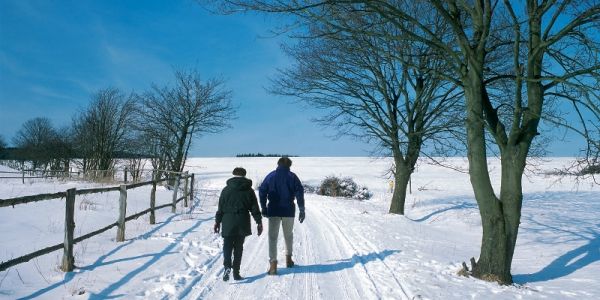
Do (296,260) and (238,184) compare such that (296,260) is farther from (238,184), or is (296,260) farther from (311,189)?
(311,189)

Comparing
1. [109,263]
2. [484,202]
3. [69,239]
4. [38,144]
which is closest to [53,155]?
[38,144]

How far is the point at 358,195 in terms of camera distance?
107ft

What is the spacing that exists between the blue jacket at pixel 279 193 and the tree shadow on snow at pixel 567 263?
13.5 feet

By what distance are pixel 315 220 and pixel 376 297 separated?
917 centimetres

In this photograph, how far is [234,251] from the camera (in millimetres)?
6922

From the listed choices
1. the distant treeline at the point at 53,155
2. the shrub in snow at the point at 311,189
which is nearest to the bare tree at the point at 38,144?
the distant treeline at the point at 53,155

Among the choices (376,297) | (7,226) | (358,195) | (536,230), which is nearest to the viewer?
(376,297)

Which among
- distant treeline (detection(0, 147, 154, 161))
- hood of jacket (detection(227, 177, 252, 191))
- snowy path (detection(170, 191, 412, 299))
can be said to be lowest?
snowy path (detection(170, 191, 412, 299))

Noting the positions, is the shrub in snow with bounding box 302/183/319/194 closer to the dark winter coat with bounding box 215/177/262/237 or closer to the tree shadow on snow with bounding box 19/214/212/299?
the tree shadow on snow with bounding box 19/214/212/299

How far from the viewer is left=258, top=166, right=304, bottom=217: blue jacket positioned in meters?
7.70

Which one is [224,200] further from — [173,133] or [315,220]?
[173,133]

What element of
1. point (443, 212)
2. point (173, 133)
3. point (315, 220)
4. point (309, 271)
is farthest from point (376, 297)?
point (173, 133)

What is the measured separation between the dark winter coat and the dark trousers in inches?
3.6

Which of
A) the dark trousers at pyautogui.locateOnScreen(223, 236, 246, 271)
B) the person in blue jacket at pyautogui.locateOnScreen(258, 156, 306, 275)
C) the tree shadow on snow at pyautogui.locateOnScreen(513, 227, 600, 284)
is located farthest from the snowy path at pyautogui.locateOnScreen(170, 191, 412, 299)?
the tree shadow on snow at pyautogui.locateOnScreen(513, 227, 600, 284)
